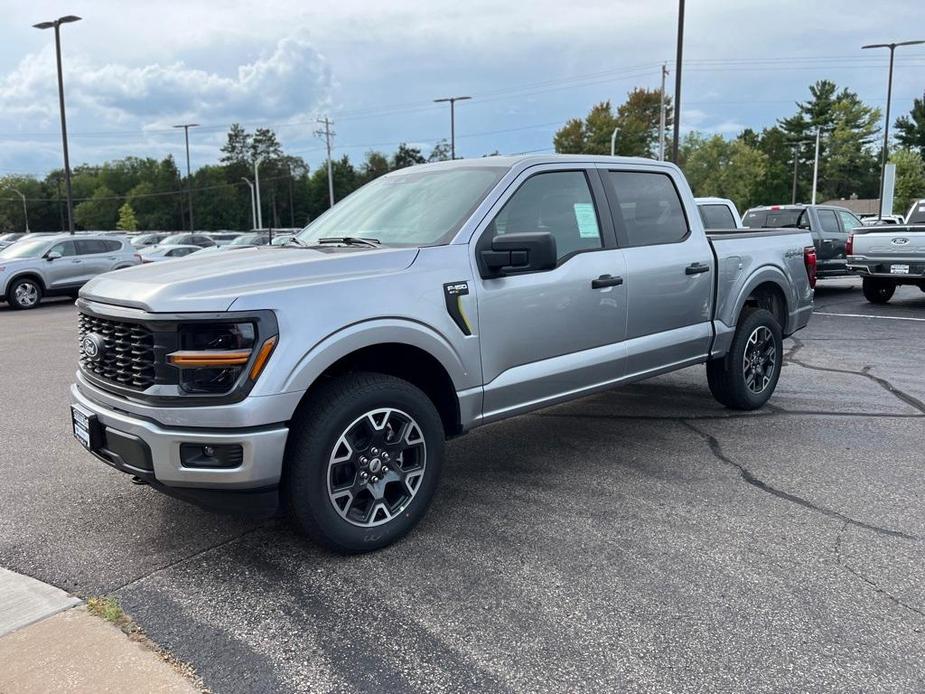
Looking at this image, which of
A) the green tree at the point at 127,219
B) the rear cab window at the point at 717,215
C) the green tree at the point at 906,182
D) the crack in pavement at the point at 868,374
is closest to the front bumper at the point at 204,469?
the crack in pavement at the point at 868,374

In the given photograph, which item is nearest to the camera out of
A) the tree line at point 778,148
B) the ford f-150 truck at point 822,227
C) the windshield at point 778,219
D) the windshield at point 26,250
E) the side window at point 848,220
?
the ford f-150 truck at point 822,227

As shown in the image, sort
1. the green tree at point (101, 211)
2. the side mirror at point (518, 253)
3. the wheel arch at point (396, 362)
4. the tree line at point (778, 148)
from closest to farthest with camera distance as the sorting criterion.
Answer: the wheel arch at point (396, 362)
the side mirror at point (518, 253)
the tree line at point (778, 148)
the green tree at point (101, 211)

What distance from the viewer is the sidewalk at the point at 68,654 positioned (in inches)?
105

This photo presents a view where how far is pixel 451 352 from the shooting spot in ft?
12.8

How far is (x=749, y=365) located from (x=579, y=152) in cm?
7078

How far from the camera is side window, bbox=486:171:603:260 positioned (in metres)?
4.34

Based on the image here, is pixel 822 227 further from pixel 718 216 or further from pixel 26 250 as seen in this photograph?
pixel 26 250

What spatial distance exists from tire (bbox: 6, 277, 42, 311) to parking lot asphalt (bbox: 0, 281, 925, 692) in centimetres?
1278

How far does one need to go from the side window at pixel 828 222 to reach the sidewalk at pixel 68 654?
15.6 m

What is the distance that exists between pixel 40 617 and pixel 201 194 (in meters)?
109

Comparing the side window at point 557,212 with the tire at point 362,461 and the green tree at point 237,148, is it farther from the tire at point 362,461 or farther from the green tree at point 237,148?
the green tree at point 237,148

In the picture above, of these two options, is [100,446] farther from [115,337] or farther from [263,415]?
[263,415]

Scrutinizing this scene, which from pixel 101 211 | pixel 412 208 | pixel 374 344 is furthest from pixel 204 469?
pixel 101 211

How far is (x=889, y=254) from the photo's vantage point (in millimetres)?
12852
